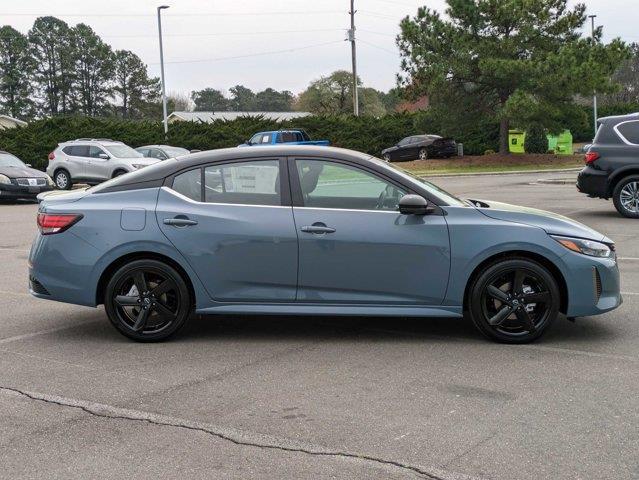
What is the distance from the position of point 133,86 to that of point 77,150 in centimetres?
8095

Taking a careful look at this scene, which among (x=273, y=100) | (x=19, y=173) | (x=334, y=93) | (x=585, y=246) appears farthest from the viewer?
(x=273, y=100)

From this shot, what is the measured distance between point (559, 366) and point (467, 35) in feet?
103

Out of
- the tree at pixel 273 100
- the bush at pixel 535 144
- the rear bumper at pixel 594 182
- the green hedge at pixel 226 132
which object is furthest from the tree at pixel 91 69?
the rear bumper at pixel 594 182

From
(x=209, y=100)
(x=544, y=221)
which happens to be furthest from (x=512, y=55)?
(x=209, y=100)

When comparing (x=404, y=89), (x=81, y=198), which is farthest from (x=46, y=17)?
(x=81, y=198)

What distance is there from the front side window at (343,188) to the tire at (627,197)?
940 centimetres

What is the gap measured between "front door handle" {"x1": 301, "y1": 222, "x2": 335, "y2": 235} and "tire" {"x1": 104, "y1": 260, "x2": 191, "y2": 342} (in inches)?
42.1

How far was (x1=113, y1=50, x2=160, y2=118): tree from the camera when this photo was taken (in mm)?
102125

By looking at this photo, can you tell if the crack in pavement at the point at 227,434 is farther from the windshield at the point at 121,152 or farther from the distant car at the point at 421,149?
the distant car at the point at 421,149

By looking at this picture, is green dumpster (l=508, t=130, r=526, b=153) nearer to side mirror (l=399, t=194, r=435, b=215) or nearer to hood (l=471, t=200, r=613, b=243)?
hood (l=471, t=200, r=613, b=243)

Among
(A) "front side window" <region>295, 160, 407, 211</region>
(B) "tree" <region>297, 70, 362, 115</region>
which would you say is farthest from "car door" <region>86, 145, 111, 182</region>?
(B) "tree" <region>297, 70, 362, 115</region>

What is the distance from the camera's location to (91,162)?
25547 millimetres

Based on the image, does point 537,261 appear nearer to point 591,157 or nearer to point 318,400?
point 318,400

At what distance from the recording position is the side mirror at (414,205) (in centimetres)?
580
